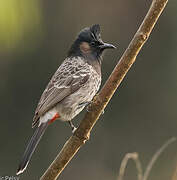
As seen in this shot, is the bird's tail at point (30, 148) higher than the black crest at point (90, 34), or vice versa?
the black crest at point (90, 34)

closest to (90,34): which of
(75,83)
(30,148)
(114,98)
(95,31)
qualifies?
(95,31)

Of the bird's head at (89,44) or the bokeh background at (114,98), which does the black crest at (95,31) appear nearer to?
the bird's head at (89,44)

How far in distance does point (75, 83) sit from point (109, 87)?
1.13m

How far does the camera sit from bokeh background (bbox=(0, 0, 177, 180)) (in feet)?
29.2

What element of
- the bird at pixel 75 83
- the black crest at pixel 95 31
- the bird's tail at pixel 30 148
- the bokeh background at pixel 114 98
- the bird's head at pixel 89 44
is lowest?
the bokeh background at pixel 114 98

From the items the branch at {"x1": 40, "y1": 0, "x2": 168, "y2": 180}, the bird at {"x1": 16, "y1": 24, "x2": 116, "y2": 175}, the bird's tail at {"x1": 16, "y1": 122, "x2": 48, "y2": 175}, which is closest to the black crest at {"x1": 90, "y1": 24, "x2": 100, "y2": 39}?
the bird at {"x1": 16, "y1": 24, "x2": 116, "y2": 175}

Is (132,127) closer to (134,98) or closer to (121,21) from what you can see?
(134,98)

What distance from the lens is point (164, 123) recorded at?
9.39 meters

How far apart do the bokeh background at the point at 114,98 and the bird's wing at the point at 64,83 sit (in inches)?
156

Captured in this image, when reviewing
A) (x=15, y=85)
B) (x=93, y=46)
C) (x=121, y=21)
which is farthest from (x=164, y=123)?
(x=93, y=46)

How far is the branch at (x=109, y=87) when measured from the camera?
130 inches

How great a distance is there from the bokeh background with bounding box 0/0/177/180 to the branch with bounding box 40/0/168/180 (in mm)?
5051

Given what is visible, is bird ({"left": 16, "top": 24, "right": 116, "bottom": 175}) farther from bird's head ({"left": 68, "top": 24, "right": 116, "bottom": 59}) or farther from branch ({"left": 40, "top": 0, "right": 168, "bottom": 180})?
branch ({"left": 40, "top": 0, "right": 168, "bottom": 180})

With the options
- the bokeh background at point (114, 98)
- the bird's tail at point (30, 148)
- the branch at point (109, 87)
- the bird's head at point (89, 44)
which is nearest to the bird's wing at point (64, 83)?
the bird's head at point (89, 44)
